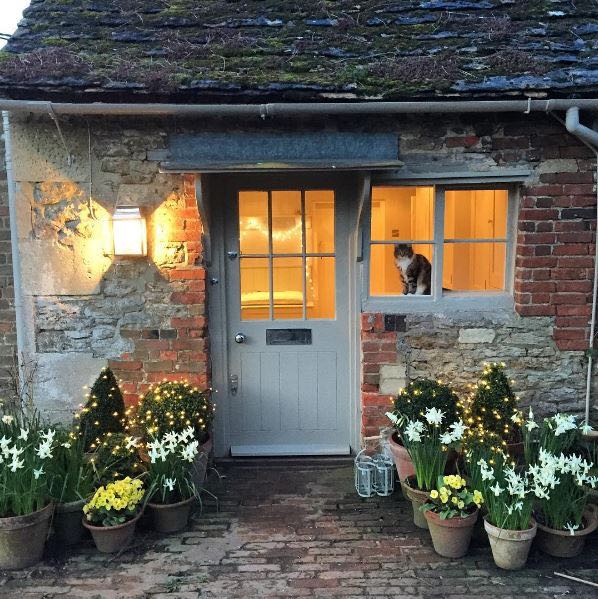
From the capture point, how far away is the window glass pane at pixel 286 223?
15.0ft

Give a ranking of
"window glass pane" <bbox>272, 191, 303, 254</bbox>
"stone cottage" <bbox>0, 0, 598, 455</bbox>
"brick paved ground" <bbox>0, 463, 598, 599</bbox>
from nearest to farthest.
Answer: "brick paved ground" <bbox>0, 463, 598, 599</bbox>
"stone cottage" <bbox>0, 0, 598, 455</bbox>
"window glass pane" <bbox>272, 191, 303, 254</bbox>

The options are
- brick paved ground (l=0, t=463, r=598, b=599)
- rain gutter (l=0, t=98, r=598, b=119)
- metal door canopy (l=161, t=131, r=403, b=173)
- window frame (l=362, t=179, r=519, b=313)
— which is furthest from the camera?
window frame (l=362, t=179, r=519, b=313)

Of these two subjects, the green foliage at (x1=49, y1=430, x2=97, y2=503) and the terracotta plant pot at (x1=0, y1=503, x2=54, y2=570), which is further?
the green foliage at (x1=49, y1=430, x2=97, y2=503)

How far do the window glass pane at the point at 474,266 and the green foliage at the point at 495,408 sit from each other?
789 mm

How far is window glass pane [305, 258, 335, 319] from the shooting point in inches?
183

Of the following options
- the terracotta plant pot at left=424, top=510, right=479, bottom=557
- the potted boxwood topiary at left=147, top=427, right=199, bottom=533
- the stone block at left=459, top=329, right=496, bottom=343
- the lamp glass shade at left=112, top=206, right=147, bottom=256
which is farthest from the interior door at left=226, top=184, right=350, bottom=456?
the terracotta plant pot at left=424, top=510, right=479, bottom=557

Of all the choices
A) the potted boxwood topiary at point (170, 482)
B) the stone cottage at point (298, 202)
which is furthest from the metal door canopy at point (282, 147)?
the potted boxwood topiary at point (170, 482)

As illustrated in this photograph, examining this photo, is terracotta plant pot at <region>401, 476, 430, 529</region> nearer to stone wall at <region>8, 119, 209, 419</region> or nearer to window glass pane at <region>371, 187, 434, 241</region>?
stone wall at <region>8, 119, 209, 419</region>

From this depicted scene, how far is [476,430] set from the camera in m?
3.76

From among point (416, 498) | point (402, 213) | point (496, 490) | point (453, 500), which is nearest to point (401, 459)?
point (416, 498)

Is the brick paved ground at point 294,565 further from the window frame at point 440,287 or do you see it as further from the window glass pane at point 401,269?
the window glass pane at point 401,269

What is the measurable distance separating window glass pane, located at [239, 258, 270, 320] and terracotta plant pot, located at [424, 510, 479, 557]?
2144 mm

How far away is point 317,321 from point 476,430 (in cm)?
159

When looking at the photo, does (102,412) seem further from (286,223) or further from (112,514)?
(286,223)
